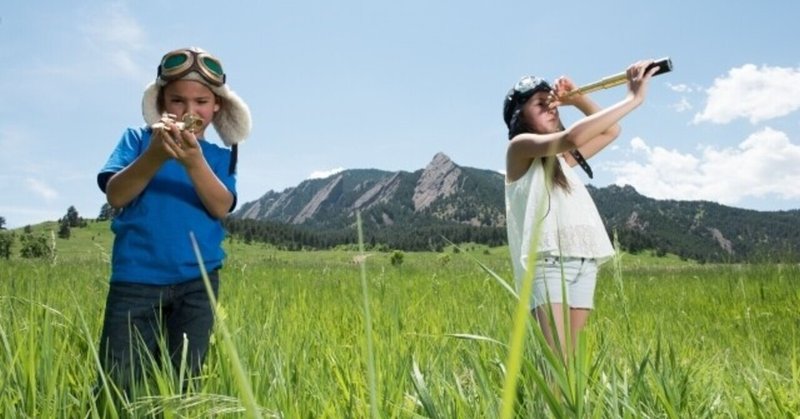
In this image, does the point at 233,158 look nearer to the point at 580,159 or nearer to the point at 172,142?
the point at 172,142

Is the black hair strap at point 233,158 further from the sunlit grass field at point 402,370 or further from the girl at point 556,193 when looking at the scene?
the girl at point 556,193

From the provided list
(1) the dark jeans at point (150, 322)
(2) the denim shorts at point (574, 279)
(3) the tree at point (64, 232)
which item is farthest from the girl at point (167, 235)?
(3) the tree at point (64, 232)

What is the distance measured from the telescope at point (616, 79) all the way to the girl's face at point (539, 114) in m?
0.51

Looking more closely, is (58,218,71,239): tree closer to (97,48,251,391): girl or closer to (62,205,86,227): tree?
(62,205,86,227): tree

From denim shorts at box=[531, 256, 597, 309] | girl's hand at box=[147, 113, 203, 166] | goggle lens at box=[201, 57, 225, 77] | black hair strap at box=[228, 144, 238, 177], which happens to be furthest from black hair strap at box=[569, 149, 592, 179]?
girl's hand at box=[147, 113, 203, 166]

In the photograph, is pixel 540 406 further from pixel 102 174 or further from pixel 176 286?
pixel 102 174

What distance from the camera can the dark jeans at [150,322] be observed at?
2.58 metres

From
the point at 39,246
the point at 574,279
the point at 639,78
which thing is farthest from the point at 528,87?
the point at 39,246

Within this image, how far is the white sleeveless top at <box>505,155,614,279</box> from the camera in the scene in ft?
10.7

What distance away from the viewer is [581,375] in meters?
1.21

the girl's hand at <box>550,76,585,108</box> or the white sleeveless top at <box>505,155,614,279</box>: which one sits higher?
the girl's hand at <box>550,76,585,108</box>

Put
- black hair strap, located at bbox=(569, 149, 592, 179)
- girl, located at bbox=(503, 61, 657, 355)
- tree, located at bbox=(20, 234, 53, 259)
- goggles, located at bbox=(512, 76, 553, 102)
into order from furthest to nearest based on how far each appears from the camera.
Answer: tree, located at bbox=(20, 234, 53, 259)
black hair strap, located at bbox=(569, 149, 592, 179)
goggles, located at bbox=(512, 76, 553, 102)
girl, located at bbox=(503, 61, 657, 355)

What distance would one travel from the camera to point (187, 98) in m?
2.74

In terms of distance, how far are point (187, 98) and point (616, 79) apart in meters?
1.92
